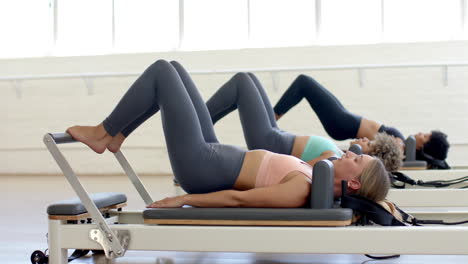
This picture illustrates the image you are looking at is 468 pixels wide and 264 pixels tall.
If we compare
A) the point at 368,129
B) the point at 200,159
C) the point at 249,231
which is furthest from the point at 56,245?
the point at 368,129

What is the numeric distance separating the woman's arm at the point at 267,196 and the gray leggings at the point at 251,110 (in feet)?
2.89

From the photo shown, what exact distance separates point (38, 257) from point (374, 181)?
52.1 inches

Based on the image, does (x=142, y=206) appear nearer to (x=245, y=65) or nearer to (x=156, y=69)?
(x=156, y=69)

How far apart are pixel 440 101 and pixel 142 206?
12.6 feet

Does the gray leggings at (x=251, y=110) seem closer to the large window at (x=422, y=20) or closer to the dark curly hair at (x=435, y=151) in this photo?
the dark curly hair at (x=435, y=151)

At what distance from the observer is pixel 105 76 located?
7.05 meters

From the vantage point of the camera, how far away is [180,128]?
2.15 metres

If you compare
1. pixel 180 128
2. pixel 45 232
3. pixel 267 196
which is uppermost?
pixel 180 128

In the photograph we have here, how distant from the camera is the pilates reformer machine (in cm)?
184

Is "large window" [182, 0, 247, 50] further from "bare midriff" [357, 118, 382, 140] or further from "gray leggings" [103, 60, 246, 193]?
"gray leggings" [103, 60, 246, 193]

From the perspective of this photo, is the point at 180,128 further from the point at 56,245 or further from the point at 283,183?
the point at 56,245

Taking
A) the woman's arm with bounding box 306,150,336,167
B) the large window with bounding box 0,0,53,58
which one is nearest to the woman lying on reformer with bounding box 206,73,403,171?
the woman's arm with bounding box 306,150,336,167

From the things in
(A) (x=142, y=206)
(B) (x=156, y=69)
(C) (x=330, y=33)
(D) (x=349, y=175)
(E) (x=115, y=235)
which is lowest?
(A) (x=142, y=206)

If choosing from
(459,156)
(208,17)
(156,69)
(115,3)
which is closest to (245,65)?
(208,17)
